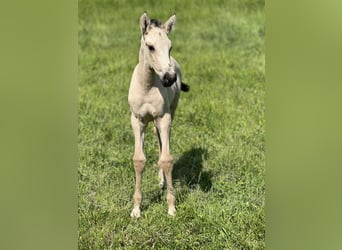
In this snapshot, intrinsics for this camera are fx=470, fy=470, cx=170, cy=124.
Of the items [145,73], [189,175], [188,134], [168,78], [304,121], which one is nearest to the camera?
[304,121]

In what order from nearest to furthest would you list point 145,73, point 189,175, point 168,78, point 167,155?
point 168,78 < point 145,73 < point 167,155 < point 189,175

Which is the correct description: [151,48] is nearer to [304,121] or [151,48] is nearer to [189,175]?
[304,121]

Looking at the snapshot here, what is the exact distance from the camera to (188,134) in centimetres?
345

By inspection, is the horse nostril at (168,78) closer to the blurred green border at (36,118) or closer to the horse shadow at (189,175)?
the blurred green border at (36,118)

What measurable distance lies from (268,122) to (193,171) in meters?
1.15

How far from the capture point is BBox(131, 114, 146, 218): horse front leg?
8.27 feet

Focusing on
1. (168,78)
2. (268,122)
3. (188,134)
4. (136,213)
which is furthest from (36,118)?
(188,134)

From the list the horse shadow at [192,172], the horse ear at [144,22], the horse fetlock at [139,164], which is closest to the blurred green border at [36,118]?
the horse ear at [144,22]

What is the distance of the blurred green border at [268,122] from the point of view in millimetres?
1882

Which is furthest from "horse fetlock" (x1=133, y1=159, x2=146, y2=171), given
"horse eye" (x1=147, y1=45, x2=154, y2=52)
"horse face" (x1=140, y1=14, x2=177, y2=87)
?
"horse eye" (x1=147, y1=45, x2=154, y2=52)

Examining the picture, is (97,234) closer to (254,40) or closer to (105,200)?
(105,200)

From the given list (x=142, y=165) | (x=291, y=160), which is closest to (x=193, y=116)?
(x=142, y=165)

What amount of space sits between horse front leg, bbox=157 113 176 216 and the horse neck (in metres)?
0.20

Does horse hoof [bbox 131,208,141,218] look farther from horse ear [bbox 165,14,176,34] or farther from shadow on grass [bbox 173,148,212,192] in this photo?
horse ear [bbox 165,14,176,34]
